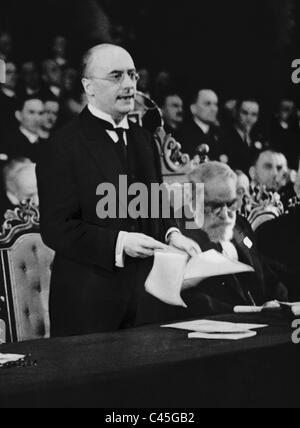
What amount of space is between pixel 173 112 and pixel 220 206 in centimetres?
51

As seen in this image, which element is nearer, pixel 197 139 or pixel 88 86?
pixel 88 86

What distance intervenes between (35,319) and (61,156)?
27.5 inches

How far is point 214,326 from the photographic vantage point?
331 cm

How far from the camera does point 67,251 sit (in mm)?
3207

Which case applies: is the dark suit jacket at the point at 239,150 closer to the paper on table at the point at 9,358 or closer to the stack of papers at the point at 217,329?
the stack of papers at the point at 217,329

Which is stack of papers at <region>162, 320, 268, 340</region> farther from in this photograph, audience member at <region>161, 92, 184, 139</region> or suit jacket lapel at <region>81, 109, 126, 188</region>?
audience member at <region>161, 92, 184, 139</region>

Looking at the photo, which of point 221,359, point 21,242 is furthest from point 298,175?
point 21,242

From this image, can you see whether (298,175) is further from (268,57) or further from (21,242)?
(21,242)

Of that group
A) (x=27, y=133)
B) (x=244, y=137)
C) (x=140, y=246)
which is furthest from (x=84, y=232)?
(x=244, y=137)

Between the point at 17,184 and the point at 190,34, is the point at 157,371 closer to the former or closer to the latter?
the point at 17,184

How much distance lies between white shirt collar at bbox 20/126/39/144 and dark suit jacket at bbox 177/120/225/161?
690 millimetres

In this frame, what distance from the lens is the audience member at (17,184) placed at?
122 inches

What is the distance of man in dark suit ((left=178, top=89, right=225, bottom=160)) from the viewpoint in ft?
11.4

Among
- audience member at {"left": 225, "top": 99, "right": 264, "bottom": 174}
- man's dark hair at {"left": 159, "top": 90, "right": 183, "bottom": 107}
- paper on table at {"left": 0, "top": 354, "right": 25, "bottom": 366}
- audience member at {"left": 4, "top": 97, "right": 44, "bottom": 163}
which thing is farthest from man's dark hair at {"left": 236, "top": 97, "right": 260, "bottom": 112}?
paper on table at {"left": 0, "top": 354, "right": 25, "bottom": 366}
